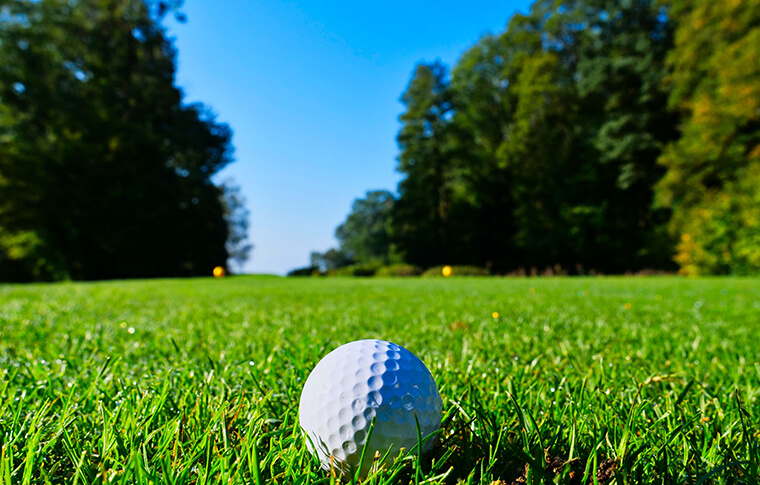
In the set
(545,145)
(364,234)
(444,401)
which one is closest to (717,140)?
(545,145)

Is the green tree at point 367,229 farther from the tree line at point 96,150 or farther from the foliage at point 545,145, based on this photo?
the tree line at point 96,150

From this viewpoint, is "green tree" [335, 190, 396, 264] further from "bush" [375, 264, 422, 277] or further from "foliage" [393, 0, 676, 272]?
"bush" [375, 264, 422, 277]

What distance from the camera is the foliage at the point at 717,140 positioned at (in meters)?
15.6

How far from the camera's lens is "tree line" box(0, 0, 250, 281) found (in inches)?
790

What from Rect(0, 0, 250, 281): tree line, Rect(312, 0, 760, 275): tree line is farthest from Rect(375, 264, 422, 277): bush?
Rect(0, 0, 250, 281): tree line

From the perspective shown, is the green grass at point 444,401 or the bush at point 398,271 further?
the bush at point 398,271

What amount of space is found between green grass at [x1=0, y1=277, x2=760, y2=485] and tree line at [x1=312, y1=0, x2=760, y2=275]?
58.0 ft

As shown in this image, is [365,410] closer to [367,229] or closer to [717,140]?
[717,140]

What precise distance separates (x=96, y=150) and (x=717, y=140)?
1139 inches

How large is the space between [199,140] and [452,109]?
16.8 meters

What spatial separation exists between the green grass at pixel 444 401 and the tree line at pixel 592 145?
17.7m

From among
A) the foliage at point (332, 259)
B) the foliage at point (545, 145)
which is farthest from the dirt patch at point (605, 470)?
the foliage at point (332, 259)

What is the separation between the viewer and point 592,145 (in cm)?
2384

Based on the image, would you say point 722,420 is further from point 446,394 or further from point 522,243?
point 522,243
